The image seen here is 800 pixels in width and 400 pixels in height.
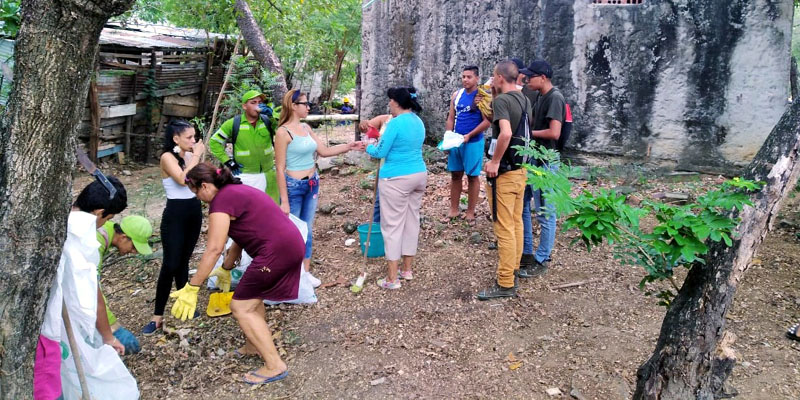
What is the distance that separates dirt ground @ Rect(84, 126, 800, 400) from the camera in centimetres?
373

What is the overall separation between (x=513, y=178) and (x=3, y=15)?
12.2 feet

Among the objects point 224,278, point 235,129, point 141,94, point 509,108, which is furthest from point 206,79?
point 509,108

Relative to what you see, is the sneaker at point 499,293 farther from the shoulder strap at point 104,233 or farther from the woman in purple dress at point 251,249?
the shoulder strap at point 104,233

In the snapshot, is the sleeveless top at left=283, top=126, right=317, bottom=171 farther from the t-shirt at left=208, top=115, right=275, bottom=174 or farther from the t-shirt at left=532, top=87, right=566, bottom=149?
the t-shirt at left=532, top=87, right=566, bottom=149

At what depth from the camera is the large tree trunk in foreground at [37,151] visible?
93.4 inches

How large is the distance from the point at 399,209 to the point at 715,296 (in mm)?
2627

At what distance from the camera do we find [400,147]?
4.83 m

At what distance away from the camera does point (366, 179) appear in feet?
26.6

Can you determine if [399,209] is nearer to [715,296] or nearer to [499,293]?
[499,293]

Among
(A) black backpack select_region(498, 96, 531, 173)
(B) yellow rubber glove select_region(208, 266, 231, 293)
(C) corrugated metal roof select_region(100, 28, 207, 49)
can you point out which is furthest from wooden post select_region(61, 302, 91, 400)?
(C) corrugated metal roof select_region(100, 28, 207, 49)

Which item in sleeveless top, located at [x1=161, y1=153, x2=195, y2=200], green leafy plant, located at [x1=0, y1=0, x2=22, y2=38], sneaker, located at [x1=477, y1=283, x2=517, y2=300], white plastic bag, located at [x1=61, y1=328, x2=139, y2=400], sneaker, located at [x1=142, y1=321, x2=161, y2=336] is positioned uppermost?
green leafy plant, located at [x1=0, y1=0, x2=22, y2=38]

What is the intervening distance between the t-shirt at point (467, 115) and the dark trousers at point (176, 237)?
2.90 meters

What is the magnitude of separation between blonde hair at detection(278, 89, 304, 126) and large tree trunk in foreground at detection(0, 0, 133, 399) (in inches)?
89.2

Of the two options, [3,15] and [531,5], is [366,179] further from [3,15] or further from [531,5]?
[3,15]
